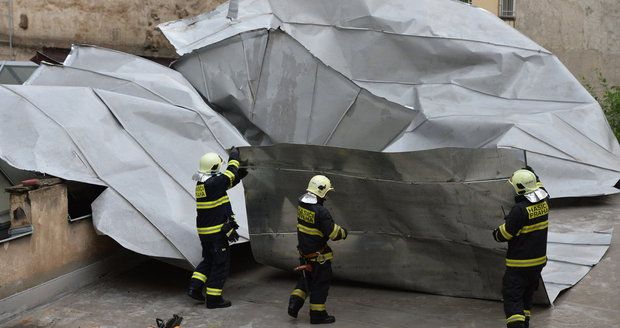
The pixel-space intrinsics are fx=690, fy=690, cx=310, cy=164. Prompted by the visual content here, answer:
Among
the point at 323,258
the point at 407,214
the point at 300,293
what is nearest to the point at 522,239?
the point at 407,214

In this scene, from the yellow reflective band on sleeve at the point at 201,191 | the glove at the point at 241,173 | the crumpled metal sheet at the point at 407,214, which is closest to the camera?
the crumpled metal sheet at the point at 407,214

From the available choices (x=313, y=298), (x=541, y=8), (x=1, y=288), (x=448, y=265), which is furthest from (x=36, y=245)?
(x=541, y=8)

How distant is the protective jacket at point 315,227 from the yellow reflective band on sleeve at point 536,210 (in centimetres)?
148

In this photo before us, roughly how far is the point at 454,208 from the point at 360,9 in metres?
4.66

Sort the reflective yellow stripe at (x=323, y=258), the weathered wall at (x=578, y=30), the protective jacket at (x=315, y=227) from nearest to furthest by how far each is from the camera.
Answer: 1. the protective jacket at (x=315, y=227)
2. the reflective yellow stripe at (x=323, y=258)
3. the weathered wall at (x=578, y=30)

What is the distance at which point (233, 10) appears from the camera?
9844 mm

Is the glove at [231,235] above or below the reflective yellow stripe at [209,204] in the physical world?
below

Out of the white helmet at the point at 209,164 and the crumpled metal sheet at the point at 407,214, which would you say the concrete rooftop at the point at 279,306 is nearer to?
the crumpled metal sheet at the point at 407,214

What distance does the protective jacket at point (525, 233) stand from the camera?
16.8 ft

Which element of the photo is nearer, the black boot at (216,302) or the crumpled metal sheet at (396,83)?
the black boot at (216,302)

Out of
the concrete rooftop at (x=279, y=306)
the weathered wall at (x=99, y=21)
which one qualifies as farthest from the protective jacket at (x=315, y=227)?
the weathered wall at (x=99, y=21)

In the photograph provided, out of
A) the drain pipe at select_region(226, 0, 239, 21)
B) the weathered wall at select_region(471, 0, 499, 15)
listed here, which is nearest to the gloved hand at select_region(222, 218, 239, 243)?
the drain pipe at select_region(226, 0, 239, 21)

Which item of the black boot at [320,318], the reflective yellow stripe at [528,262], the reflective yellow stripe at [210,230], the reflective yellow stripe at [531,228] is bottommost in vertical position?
the black boot at [320,318]

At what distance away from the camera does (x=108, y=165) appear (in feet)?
21.6
